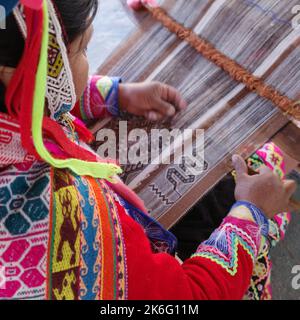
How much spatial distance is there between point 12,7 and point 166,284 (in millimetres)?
578

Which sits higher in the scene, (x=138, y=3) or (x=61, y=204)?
(x=138, y=3)

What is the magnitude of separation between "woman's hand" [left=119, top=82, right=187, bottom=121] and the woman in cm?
39

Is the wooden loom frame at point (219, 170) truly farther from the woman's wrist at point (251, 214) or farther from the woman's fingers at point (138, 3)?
the woman's fingers at point (138, 3)

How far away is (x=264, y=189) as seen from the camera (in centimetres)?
114

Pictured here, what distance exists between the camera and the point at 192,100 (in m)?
1.32

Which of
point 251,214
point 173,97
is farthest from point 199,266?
point 173,97

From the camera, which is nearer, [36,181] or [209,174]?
[36,181]

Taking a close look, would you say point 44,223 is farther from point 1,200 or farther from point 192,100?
point 192,100

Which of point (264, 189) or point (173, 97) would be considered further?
point (173, 97)

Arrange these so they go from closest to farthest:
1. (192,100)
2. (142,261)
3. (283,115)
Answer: (142,261) → (283,115) → (192,100)

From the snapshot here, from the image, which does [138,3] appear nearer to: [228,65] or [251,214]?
[228,65]

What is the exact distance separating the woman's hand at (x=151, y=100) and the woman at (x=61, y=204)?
0.39 meters

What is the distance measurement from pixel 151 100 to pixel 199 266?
1.83ft
